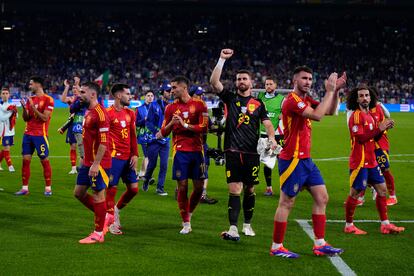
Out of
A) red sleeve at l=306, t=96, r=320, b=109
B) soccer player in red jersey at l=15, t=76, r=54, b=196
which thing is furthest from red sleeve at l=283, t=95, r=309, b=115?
soccer player in red jersey at l=15, t=76, r=54, b=196

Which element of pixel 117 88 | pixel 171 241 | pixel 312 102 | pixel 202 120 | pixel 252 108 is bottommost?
pixel 171 241

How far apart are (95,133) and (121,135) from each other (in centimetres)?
95

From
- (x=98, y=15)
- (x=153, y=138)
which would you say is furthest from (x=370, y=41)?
(x=153, y=138)

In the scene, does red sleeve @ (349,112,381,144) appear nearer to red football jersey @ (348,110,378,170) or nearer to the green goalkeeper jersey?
red football jersey @ (348,110,378,170)

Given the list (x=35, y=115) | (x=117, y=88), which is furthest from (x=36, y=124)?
(x=117, y=88)

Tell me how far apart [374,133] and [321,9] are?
60.2m

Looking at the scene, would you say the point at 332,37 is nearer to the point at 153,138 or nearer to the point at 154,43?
the point at 154,43

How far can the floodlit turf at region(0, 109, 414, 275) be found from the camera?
7.30 m

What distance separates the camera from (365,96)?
941cm

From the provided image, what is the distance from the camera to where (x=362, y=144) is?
9430 millimetres

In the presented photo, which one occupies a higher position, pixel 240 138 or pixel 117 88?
pixel 117 88

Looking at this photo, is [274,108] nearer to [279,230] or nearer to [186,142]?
[186,142]

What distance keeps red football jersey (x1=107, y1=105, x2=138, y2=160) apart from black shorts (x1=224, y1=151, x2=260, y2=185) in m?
1.49

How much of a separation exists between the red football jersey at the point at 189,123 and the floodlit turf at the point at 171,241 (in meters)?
1.29
